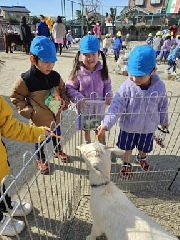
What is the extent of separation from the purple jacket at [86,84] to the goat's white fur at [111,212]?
1274mm

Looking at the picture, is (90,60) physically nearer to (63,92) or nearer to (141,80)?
(63,92)

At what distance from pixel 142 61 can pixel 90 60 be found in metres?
0.82

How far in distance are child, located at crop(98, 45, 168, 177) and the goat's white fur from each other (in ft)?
2.07

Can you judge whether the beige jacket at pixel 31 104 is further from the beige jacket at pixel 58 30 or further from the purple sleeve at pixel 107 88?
the beige jacket at pixel 58 30

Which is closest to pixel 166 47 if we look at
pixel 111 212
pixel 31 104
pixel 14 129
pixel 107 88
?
pixel 107 88

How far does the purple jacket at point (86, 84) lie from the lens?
3.15m

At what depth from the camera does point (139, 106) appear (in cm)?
276

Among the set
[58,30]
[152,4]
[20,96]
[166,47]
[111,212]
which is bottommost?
[152,4]

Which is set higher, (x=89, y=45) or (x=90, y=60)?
(x=89, y=45)

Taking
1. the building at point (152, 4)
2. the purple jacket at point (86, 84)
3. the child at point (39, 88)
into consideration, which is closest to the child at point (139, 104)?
the purple jacket at point (86, 84)

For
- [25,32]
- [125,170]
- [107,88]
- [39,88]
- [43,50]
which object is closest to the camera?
[43,50]

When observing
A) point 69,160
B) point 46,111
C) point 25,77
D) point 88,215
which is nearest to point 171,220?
point 88,215

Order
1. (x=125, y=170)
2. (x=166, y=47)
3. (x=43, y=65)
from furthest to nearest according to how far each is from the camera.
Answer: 1. (x=166, y=47)
2. (x=125, y=170)
3. (x=43, y=65)

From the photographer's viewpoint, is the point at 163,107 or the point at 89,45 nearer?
the point at 163,107
